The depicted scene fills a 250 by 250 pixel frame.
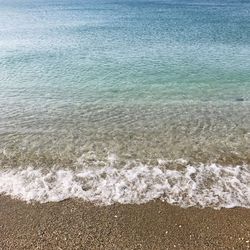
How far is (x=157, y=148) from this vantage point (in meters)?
13.7

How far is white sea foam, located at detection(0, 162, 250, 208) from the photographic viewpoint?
33.9ft

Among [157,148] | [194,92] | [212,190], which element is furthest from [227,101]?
[212,190]

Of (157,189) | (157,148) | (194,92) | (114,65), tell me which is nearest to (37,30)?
(114,65)

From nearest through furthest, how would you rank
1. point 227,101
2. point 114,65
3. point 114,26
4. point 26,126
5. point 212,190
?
point 212,190, point 26,126, point 227,101, point 114,65, point 114,26

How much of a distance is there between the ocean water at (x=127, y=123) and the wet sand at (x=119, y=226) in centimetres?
50

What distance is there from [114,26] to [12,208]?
43.8 meters

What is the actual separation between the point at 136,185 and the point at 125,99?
→ 30.2 ft

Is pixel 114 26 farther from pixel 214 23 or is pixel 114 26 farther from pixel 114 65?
pixel 114 65

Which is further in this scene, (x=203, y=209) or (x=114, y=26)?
(x=114, y=26)

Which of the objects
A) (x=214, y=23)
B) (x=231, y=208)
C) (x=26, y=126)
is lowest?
(x=214, y=23)

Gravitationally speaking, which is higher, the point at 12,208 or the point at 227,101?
the point at 12,208

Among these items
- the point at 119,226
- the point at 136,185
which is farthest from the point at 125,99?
the point at 119,226

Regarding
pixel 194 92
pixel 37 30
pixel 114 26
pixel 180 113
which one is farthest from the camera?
pixel 114 26

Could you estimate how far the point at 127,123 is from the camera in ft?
53.0
